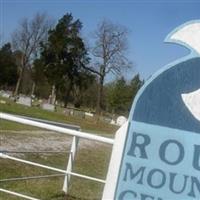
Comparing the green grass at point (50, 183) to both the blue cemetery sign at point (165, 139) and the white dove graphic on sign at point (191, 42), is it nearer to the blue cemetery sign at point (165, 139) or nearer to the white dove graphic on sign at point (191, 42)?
the blue cemetery sign at point (165, 139)

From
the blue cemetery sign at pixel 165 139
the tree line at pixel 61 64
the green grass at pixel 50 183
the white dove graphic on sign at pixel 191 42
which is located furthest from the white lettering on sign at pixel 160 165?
the tree line at pixel 61 64

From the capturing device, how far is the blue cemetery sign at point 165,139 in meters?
2.74

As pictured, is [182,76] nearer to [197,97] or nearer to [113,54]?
[197,97]

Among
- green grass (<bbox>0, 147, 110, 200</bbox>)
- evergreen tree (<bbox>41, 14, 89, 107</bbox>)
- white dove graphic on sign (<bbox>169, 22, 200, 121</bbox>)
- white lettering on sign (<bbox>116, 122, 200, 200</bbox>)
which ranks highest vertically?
evergreen tree (<bbox>41, 14, 89, 107</bbox>)

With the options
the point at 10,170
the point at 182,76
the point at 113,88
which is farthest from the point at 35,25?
the point at 182,76

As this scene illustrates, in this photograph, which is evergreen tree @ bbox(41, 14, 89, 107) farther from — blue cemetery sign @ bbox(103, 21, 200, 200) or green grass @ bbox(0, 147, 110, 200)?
blue cemetery sign @ bbox(103, 21, 200, 200)

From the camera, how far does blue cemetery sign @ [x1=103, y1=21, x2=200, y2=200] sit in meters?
2.74

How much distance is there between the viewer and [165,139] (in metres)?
2.78

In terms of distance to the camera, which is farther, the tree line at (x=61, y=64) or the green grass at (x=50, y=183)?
the tree line at (x=61, y=64)

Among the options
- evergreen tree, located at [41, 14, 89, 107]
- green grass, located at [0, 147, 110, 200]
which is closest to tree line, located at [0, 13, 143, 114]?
evergreen tree, located at [41, 14, 89, 107]

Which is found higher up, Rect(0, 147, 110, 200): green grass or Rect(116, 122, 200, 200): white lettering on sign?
Rect(116, 122, 200, 200): white lettering on sign

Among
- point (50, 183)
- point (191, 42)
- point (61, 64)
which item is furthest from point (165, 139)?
point (61, 64)

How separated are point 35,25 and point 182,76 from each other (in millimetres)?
74206

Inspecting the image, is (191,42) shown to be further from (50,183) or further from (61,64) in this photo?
(61,64)
